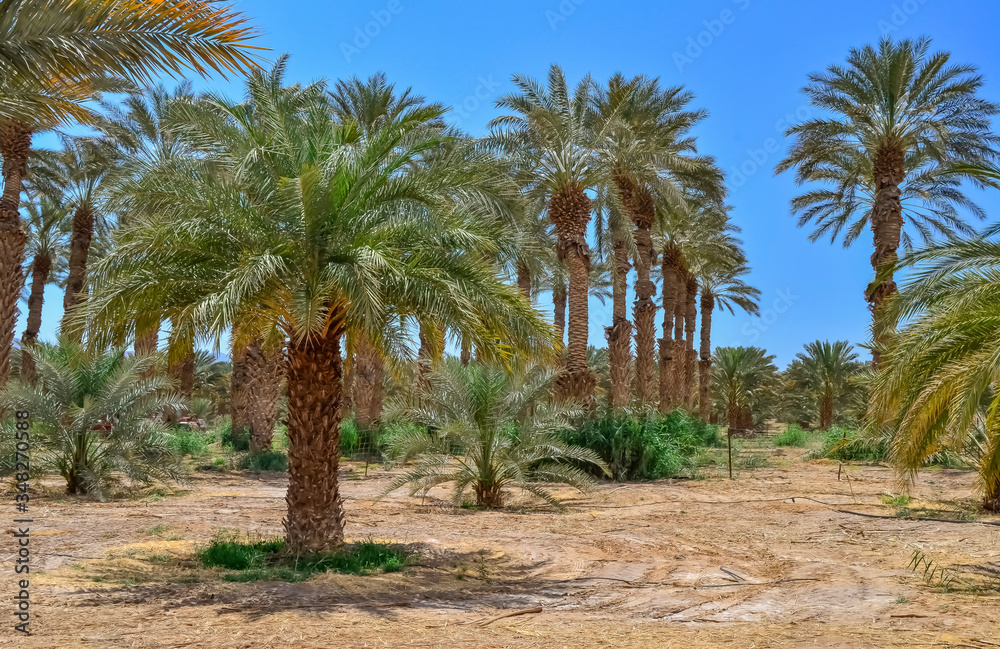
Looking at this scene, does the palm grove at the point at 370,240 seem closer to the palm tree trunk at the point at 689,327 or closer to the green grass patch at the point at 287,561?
the green grass patch at the point at 287,561

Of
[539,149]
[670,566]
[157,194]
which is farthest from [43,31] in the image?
[539,149]

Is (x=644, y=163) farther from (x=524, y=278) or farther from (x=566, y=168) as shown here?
(x=524, y=278)

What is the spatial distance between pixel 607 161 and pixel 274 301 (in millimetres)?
15954

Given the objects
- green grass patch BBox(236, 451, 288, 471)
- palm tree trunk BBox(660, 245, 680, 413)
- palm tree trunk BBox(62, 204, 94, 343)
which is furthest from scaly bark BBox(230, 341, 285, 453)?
palm tree trunk BBox(660, 245, 680, 413)

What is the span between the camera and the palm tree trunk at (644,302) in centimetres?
2708

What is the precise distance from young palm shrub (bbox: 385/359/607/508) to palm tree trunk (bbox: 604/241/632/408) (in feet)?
39.0

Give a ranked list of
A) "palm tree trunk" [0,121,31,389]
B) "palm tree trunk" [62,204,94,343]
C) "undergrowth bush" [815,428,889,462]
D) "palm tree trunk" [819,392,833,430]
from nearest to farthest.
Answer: "palm tree trunk" [0,121,31,389] < "undergrowth bush" [815,428,889,462] < "palm tree trunk" [62,204,94,343] < "palm tree trunk" [819,392,833,430]

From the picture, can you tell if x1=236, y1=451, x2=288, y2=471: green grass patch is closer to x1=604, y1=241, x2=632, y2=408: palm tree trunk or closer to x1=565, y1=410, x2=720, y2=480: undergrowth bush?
x1=565, y1=410, x2=720, y2=480: undergrowth bush

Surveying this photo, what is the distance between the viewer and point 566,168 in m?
22.5

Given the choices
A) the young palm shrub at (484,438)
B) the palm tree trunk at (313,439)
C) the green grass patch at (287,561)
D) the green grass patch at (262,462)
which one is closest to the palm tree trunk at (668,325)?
the green grass patch at (262,462)

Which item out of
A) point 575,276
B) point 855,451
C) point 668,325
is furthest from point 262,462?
point 668,325

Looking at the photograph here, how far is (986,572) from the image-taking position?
902 centimetres

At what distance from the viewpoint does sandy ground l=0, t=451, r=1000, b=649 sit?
6.64 meters

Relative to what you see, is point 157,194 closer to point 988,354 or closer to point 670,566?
point 670,566
